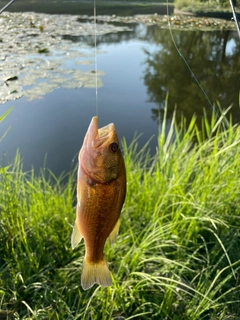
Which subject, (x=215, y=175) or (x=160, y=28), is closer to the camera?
(x=215, y=175)

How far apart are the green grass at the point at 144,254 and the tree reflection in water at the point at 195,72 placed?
9.75ft

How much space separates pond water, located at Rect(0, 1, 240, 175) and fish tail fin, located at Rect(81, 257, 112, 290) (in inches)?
81.8

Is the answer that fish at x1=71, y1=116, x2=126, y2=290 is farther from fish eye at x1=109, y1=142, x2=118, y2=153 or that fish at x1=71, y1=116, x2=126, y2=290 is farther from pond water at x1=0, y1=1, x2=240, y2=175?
pond water at x1=0, y1=1, x2=240, y2=175

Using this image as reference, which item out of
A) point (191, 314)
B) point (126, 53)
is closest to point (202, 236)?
point (191, 314)

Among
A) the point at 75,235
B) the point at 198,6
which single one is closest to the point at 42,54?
the point at 75,235

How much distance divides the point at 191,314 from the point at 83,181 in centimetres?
113

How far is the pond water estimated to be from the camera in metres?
4.27

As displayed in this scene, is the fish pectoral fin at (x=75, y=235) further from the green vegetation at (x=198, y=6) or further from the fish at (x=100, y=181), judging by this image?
the green vegetation at (x=198, y=6)

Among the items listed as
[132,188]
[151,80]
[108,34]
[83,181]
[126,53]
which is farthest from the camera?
[108,34]

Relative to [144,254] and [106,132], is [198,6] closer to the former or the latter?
[144,254]

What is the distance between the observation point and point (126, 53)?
7.76 metres

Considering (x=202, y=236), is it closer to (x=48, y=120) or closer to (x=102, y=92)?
(x=48, y=120)

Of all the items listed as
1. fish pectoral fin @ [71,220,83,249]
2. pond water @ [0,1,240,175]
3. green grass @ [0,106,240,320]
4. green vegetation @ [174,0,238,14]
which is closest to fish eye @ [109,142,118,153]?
fish pectoral fin @ [71,220,83,249]

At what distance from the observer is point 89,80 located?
5586mm
